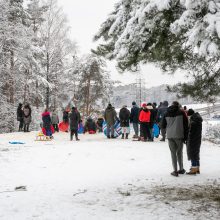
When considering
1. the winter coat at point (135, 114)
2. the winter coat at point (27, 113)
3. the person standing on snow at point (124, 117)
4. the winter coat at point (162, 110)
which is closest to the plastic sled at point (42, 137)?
the winter coat at point (27, 113)

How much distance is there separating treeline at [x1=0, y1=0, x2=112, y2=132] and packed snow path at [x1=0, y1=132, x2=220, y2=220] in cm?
1234

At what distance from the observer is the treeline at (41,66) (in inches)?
961

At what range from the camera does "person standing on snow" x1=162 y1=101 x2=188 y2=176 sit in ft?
30.8

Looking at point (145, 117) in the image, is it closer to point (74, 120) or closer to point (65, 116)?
point (74, 120)

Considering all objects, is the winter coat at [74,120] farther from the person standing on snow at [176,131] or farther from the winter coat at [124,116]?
the person standing on snow at [176,131]

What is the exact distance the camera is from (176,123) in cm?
945

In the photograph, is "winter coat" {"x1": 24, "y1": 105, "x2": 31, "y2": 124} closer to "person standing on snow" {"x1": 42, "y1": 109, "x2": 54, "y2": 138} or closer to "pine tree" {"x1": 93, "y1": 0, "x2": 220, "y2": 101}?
"person standing on snow" {"x1": 42, "y1": 109, "x2": 54, "y2": 138}

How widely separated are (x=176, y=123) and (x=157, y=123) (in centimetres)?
875

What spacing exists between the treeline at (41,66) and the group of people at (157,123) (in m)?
3.70

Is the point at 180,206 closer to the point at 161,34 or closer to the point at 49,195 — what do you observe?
the point at 49,195

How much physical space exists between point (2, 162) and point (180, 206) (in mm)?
6483

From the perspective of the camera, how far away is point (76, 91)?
1528 inches

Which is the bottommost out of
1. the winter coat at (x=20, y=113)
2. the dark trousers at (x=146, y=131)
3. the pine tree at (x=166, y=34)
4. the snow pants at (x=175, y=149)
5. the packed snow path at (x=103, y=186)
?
the packed snow path at (x=103, y=186)

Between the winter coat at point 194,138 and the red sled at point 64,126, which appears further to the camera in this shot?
the red sled at point 64,126
